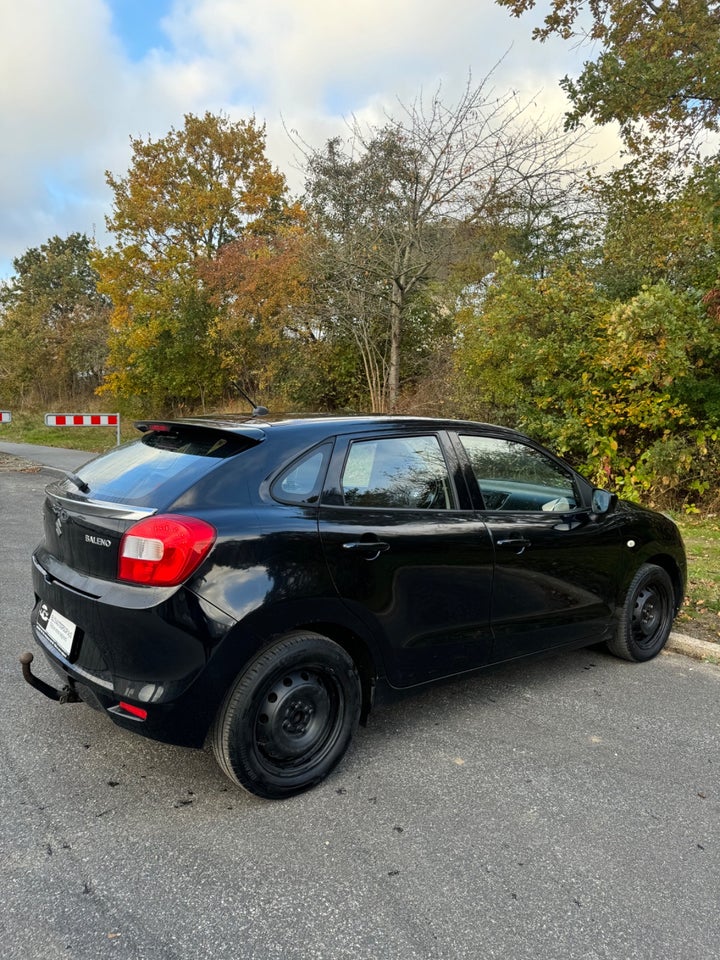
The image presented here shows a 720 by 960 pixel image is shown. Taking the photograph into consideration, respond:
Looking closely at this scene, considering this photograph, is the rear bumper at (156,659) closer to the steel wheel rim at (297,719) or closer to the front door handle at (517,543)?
the steel wheel rim at (297,719)

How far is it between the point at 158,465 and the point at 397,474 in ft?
3.76

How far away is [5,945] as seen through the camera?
1923mm

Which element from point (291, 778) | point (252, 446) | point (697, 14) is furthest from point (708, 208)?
point (291, 778)

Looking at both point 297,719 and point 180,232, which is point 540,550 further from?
point 180,232

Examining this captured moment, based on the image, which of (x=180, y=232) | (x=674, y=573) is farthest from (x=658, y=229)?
(x=180, y=232)

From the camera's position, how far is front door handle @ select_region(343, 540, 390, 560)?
290cm

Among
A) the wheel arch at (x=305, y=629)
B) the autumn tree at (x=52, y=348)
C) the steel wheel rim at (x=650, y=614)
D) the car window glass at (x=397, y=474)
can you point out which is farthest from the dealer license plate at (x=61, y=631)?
the autumn tree at (x=52, y=348)

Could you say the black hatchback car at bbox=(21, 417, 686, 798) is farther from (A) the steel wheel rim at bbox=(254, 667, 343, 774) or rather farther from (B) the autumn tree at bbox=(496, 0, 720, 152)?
(B) the autumn tree at bbox=(496, 0, 720, 152)

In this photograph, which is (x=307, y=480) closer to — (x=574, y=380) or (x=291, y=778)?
(x=291, y=778)

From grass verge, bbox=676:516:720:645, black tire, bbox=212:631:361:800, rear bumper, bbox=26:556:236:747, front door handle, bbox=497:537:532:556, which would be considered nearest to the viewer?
rear bumper, bbox=26:556:236:747

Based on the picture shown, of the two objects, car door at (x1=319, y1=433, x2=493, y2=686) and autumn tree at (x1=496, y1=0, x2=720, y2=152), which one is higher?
autumn tree at (x1=496, y1=0, x2=720, y2=152)

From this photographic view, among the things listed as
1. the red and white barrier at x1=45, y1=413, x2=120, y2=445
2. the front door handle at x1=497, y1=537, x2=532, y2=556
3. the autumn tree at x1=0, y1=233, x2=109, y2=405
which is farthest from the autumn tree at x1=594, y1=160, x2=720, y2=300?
the autumn tree at x1=0, y1=233, x2=109, y2=405

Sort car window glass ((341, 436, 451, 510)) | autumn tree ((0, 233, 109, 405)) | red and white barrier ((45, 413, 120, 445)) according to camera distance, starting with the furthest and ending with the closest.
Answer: autumn tree ((0, 233, 109, 405)) → red and white barrier ((45, 413, 120, 445)) → car window glass ((341, 436, 451, 510))

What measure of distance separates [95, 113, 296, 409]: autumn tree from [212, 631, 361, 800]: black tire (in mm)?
21564
